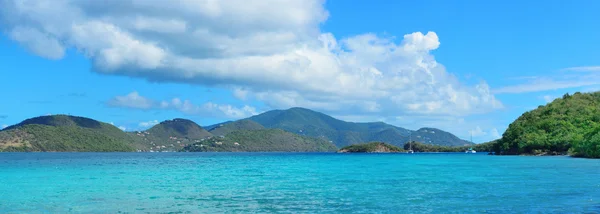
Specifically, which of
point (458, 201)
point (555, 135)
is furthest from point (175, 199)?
point (555, 135)

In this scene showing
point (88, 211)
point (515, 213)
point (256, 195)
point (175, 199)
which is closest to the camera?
point (515, 213)

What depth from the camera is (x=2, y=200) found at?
4103 centimetres

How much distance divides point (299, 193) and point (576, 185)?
27697 mm

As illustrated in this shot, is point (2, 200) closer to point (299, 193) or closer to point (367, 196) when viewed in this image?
point (299, 193)

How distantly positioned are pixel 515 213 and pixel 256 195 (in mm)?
20854

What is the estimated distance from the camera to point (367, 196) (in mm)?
41469

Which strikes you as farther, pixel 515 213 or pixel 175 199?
pixel 175 199

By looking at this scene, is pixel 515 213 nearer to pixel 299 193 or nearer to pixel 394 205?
pixel 394 205

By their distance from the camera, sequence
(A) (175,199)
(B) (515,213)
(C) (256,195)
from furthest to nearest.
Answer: (C) (256,195), (A) (175,199), (B) (515,213)

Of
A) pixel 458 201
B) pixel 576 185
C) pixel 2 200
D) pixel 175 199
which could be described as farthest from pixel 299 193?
pixel 576 185

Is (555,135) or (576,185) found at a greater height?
(555,135)

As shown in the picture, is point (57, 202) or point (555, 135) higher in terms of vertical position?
point (555, 135)

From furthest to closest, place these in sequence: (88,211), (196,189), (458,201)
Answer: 1. (196,189)
2. (458,201)
3. (88,211)

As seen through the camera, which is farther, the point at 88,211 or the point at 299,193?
the point at 299,193
